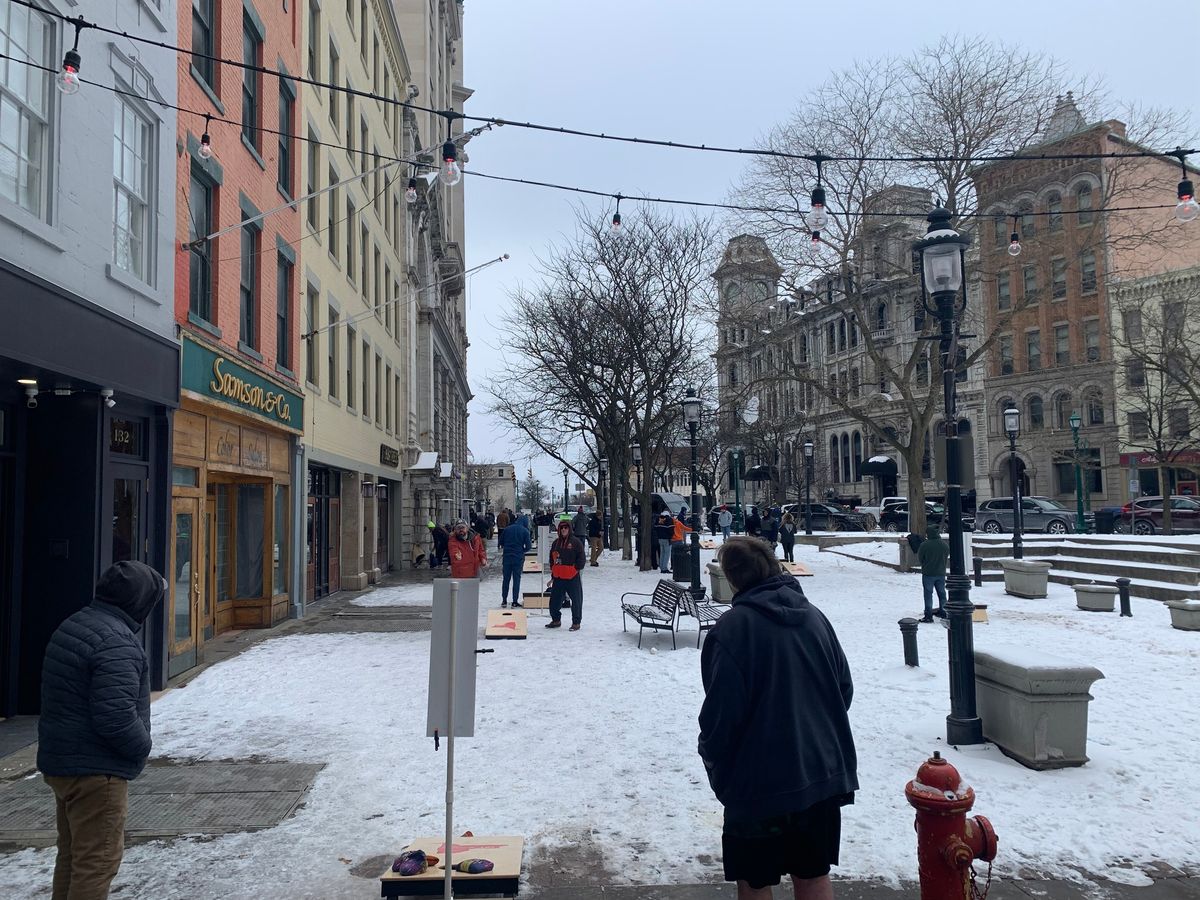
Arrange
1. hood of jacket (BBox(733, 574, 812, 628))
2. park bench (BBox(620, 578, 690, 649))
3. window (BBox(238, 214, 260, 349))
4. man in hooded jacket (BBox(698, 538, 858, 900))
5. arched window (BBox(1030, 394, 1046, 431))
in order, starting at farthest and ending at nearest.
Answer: arched window (BBox(1030, 394, 1046, 431)) < window (BBox(238, 214, 260, 349)) < park bench (BBox(620, 578, 690, 649)) < hood of jacket (BBox(733, 574, 812, 628)) < man in hooded jacket (BBox(698, 538, 858, 900))

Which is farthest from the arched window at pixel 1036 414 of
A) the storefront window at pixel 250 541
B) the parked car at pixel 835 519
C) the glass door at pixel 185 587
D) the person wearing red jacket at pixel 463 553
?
the glass door at pixel 185 587

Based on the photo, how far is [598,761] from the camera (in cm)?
706

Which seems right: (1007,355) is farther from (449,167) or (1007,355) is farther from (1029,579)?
(449,167)

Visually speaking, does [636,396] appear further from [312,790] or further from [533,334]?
[312,790]

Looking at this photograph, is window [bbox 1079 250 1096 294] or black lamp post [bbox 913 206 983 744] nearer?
black lamp post [bbox 913 206 983 744]

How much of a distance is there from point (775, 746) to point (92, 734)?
2909 mm

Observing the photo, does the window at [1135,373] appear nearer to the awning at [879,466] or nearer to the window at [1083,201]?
the window at [1083,201]

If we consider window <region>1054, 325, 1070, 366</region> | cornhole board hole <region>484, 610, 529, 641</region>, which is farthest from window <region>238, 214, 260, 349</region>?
window <region>1054, 325, 1070, 366</region>

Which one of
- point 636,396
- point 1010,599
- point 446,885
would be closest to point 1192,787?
point 446,885

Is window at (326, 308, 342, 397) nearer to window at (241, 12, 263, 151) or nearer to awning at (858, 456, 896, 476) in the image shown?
window at (241, 12, 263, 151)

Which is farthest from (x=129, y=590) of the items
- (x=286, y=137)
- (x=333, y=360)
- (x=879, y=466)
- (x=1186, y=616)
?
(x=879, y=466)

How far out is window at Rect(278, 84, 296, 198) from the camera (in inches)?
614

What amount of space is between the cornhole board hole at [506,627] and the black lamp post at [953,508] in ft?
22.9

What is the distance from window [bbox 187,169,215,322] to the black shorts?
31.9ft
